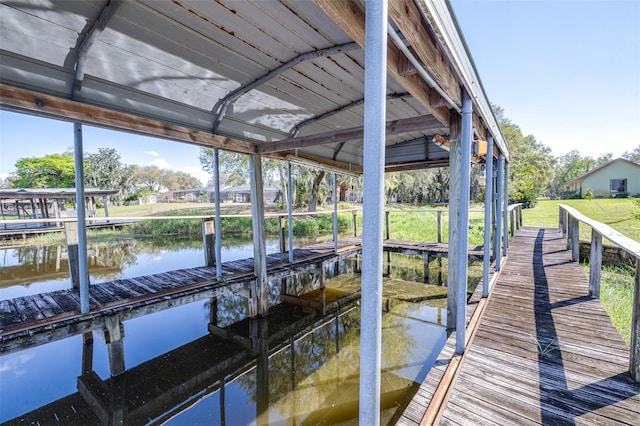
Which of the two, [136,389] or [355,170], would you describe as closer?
[136,389]

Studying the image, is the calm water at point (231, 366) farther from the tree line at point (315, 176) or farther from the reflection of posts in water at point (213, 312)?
the tree line at point (315, 176)

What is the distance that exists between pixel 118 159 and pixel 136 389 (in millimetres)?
40518

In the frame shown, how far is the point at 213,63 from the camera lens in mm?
2584

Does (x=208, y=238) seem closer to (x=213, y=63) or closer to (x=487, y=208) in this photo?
(x=213, y=63)

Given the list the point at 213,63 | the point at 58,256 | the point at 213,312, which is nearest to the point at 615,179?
the point at 213,312

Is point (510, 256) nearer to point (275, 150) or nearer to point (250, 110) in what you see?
point (275, 150)

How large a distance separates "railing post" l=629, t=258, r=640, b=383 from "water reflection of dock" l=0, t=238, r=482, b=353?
14.8 ft

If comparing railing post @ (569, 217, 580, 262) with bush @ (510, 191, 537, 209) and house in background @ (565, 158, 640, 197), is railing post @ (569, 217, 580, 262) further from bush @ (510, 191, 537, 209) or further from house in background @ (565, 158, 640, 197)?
house in background @ (565, 158, 640, 197)

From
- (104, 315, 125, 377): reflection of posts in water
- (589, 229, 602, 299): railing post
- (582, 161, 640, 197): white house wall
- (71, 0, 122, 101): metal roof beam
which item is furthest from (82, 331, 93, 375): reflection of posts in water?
(582, 161, 640, 197): white house wall

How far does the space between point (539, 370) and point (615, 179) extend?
Result: 3007cm

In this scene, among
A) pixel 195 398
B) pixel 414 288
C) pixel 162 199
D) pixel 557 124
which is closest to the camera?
pixel 195 398

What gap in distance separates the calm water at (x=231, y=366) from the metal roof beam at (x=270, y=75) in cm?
281

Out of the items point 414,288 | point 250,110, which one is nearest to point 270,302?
point 414,288

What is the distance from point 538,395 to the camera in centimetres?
184
